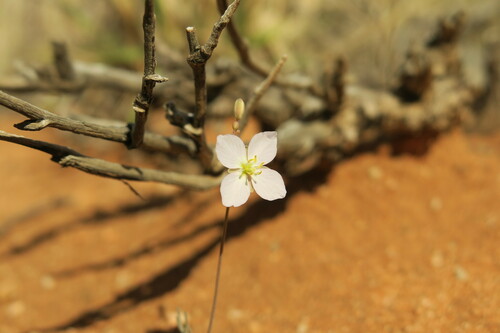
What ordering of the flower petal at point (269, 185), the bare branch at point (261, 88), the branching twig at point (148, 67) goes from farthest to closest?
1. the bare branch at point (261, 88)
2. the flower petal at point (269, 185)
3. the branching twig at point (148, 67)

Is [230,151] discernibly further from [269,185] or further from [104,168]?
[104,168]

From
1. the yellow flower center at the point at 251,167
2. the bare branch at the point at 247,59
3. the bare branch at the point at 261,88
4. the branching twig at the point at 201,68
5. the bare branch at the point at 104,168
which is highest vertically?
Result: the bare branch at the point at 247,59

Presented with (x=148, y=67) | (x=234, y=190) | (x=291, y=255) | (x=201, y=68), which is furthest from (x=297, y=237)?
(x=148, y=67)

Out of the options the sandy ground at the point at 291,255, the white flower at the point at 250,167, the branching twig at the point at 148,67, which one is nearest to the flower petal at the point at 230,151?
the white flower at the point at 250,167

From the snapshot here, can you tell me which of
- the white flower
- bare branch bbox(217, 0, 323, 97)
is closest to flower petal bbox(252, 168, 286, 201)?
the white flower

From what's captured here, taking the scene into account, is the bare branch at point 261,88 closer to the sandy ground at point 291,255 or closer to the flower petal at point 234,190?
the flower petal at point 234,190

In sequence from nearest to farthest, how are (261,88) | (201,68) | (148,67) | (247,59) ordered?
(148,67) → (201,68) → (261,88) → (247,59)

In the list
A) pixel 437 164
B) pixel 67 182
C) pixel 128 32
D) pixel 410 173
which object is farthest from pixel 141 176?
pixel 128 32
